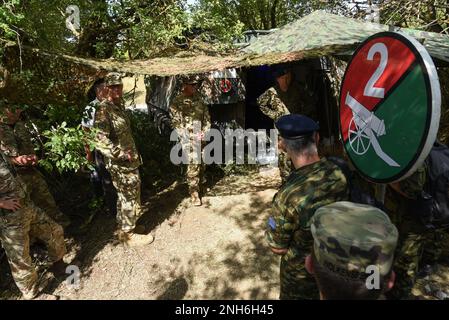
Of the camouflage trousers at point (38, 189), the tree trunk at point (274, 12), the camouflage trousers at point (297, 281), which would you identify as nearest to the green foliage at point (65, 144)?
the camouflage trousers at point (38, 189)

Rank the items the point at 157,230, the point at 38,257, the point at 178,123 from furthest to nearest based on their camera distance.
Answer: the point at 178,123, the point at 157,230, the point at 38,257

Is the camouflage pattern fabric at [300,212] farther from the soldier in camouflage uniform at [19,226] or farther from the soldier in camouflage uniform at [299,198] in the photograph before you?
the soldier in camouflage uniform at [19,226]

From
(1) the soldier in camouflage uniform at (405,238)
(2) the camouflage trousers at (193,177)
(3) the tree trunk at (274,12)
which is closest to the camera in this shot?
(1) the soldier in camouflage uniform at (405,238)

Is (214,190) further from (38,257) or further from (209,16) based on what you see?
(209,16)

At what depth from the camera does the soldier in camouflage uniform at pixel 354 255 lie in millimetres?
1224

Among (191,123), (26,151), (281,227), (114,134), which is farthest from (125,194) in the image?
(281,227)

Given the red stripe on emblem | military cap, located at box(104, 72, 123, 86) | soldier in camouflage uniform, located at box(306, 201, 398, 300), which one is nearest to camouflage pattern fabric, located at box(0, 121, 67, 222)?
Result: military cap, located at box(104, 72, 123, 86)

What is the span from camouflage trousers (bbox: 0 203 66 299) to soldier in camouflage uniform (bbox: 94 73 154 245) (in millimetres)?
894

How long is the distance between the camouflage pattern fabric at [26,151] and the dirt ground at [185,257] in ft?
2.26

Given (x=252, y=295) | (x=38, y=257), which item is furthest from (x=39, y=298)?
(x=252, y=295)

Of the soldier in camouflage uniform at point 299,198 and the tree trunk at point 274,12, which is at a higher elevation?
the tree trunk at point 274,12

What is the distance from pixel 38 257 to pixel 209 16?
496 centimetres

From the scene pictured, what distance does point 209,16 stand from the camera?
622cm

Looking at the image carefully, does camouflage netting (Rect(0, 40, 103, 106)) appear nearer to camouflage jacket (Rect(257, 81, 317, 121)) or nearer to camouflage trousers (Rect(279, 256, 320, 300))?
camouflage jacket (Rect(257, 81, 317, 121))
